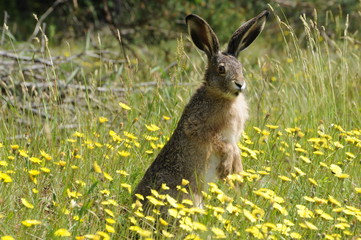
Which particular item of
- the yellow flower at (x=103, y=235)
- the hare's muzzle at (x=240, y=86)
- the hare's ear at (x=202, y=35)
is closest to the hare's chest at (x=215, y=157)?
the hare's muzzle at (x=240, y=86)

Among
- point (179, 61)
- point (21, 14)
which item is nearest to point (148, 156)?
point (179, 61)

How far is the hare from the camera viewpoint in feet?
14.0

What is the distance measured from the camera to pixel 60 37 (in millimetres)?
10969

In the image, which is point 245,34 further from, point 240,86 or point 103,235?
point 103,235

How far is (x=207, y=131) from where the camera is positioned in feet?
14.5

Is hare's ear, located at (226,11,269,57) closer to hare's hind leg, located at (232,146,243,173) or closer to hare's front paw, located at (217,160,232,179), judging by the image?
hare's hind leg, located at (232,146,243,173)

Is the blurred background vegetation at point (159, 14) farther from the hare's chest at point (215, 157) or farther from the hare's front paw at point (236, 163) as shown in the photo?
the hare's front paw at point (236, 163)

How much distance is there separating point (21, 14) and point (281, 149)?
29.9 feet

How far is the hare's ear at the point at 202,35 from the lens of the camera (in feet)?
15.1

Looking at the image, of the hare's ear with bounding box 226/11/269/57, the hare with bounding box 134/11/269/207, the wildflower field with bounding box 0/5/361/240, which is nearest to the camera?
the wildflower field with bounding box 0/5/361/240

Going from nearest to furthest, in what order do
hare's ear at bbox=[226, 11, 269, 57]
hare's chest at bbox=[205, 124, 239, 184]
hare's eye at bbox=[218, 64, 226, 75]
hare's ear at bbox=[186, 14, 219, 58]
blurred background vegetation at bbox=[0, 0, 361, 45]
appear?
hare's chest at bbox=[205, 124, 239, 184], hare's eye at bbox=[218, 64, 226, 75], hare's ear at bbox=[186, 14, 219, 58], hare's ear at bbox=[226, 11, 269, 57], blurred background vegetation at bbox=[0, 0, 361, 45]

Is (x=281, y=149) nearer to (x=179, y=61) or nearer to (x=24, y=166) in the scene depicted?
(x=179, y=61)

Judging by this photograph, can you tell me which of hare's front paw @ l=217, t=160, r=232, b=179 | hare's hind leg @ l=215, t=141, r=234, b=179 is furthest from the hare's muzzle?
hare's front paw @ l=217, t=160, r=232, b=179

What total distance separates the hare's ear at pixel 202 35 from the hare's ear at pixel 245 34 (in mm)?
128
